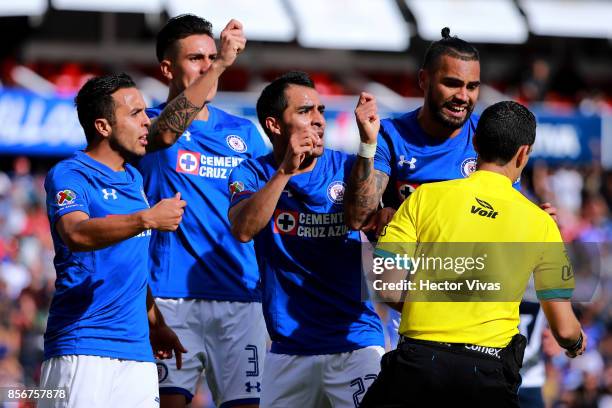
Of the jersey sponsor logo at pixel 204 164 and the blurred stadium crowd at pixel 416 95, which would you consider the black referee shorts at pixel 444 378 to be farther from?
the blurred stadium crowd at pixel 416 95

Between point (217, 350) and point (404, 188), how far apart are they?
5.54 ft

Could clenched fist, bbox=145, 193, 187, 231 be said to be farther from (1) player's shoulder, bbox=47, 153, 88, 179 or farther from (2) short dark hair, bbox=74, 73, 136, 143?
(2) short dark hair, bbox=74, 73, 136, 143

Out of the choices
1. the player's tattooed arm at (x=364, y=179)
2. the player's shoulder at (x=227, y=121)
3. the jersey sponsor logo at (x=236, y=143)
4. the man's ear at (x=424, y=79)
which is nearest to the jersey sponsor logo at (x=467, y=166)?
the man's ear at (x=424, y=79)

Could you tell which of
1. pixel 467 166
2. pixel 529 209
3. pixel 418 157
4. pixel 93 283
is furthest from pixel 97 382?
pixel 467 166

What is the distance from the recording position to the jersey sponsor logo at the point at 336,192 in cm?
646

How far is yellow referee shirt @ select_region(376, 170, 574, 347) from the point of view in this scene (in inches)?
206

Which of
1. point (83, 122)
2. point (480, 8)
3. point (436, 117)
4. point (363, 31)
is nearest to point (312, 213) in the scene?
point (436, 117)

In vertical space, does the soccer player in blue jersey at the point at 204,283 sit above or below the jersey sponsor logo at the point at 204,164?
below

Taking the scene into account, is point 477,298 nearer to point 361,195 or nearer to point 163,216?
point 361,195

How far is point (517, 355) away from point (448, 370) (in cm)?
42

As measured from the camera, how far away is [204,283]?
287 inches

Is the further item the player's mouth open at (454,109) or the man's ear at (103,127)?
the player's mouth open at (454,109)

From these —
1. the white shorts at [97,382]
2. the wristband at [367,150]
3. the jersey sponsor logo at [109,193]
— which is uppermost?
the wristband at [367,150]

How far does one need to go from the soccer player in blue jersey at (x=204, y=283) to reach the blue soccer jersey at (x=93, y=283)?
1.13 m
